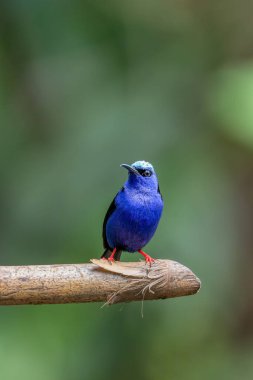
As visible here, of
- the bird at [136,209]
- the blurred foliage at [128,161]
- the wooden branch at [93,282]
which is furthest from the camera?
the blurred foliage at [128,161]

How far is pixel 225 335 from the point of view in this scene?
7379 mm

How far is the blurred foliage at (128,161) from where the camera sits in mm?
6836

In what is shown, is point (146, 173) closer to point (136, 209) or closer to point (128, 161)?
point (136, 209)

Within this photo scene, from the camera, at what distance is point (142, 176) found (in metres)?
4.75

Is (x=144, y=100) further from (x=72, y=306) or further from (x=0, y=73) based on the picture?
(x=72, y=306)

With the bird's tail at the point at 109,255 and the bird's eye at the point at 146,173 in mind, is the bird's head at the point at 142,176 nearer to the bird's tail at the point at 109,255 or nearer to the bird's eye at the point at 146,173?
the bird's eye at the point at 146,173

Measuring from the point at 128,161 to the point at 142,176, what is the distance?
2.28 metres

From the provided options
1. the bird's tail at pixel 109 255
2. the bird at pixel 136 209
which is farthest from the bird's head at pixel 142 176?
the bird's tail at pixel 109 255

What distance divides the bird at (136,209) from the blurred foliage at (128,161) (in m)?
1.81

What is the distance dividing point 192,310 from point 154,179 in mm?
2469

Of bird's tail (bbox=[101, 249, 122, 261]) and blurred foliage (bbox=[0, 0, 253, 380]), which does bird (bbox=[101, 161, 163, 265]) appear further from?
blurred foliage (bbox=[0, 0, 253, 380])

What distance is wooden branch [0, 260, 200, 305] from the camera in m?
3.70

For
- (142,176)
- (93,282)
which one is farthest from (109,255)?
(93,282)

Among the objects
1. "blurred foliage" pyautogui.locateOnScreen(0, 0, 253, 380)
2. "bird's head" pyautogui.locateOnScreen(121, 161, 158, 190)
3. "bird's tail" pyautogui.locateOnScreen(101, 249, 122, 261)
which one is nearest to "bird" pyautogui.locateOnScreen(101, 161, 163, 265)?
"bird's head" pyautogui.locateOnScreen(121, 161, 158, 190)
